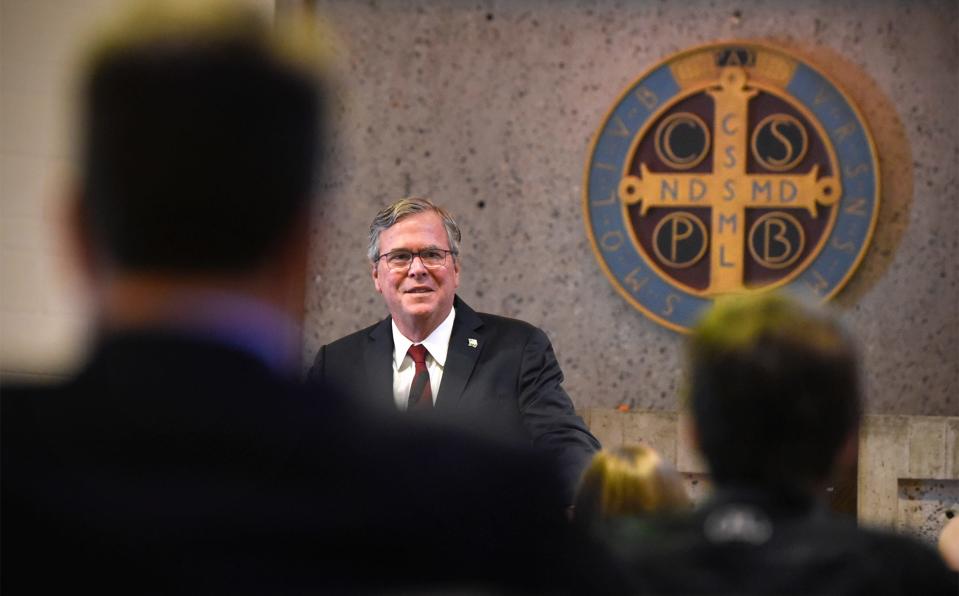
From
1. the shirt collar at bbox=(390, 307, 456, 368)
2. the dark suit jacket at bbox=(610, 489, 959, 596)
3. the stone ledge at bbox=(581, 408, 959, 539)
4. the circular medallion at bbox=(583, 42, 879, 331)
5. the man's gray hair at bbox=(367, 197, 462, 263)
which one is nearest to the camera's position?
the dark suit jacket at bbox=(610, 489, 959, 596)

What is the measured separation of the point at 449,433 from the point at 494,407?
2.29 m

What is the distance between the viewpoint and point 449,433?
864 millimetres

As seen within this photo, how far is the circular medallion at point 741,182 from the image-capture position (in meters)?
4.61

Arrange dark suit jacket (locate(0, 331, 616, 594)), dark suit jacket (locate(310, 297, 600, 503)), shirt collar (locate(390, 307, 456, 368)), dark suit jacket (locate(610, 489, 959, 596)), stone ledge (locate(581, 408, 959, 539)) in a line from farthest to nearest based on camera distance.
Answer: stone ledge (locate(581, 408, 959, 539)) → shirt collar (locate(390, 307, 456, 368)) → dark suit jacket (locate(310, 297, 600, 503)) → dark suit jacket (locate(610, 489, 959, 596)) → dark suit jacket (locate(0, 331, 616, 594))

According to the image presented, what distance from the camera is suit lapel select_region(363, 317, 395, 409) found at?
3225mm

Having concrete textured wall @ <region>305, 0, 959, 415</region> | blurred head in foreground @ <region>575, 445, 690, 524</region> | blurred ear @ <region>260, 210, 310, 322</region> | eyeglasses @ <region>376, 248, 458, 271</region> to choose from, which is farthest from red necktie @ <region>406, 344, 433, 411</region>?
blurred ear @ <region>260, 210, 310, 322</region>

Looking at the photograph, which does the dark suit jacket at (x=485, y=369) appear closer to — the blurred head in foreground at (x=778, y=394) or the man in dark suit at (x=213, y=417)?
the blurred head in foreground at (x=778, y=394)

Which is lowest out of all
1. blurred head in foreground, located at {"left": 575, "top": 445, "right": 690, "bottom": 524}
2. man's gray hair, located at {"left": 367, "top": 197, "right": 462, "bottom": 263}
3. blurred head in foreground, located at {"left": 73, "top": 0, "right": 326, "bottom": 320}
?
blurred head in foreground, located at {"left": 575, "top": 445, "right": 690, "bottom": 524}

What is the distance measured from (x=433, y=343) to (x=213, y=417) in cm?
250

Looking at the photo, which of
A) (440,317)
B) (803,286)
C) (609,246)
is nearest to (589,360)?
(609,246)

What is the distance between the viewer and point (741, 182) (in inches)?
182

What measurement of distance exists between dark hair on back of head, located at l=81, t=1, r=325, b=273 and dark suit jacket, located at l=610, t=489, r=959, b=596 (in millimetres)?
554

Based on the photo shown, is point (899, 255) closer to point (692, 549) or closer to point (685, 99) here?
point (685, 99)

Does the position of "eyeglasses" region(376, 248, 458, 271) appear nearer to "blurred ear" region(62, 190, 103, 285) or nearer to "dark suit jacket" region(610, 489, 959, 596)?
"dark suit jacket" region(610, 489, 959, 596)
